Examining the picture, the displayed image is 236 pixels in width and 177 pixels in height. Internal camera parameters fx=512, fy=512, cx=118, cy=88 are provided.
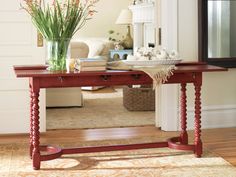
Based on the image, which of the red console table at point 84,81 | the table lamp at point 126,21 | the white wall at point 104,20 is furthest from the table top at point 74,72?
the white wall at point 104,20

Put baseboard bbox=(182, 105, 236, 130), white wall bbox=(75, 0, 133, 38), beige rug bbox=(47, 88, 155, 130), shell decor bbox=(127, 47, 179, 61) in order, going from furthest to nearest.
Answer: white wall bbox=(75, 0, 133, 38)
beige rug bbox=(47, 88, 155, 130)
baseboard bbox=(182, 105, 236, 130)
shell decor bbox=(127, 47, 179, 61)

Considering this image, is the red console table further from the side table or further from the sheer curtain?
the side table

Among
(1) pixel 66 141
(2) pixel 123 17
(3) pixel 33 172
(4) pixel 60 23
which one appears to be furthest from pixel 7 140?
(2) pixel 123 17

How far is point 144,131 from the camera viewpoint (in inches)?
207

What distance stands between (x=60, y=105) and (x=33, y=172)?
2.89 meters

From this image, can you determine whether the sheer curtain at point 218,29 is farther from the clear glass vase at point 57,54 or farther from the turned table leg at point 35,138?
the turned table leg at point 35,138

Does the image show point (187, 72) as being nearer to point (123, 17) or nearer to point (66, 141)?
point (66, 141)

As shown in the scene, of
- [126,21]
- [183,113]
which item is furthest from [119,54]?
[183,113]

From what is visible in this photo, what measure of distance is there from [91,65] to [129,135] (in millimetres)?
1392

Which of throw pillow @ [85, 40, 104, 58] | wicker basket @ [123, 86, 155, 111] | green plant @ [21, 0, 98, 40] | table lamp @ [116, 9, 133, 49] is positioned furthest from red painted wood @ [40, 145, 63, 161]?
table lamp @ [116, 9, 133, 49]

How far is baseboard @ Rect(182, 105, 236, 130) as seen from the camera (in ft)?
17.4

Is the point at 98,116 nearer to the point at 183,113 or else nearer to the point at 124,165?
the point at 183,113

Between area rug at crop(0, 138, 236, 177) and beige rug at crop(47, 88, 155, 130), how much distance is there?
4.07 feet

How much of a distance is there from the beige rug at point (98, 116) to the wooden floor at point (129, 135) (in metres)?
0.25
